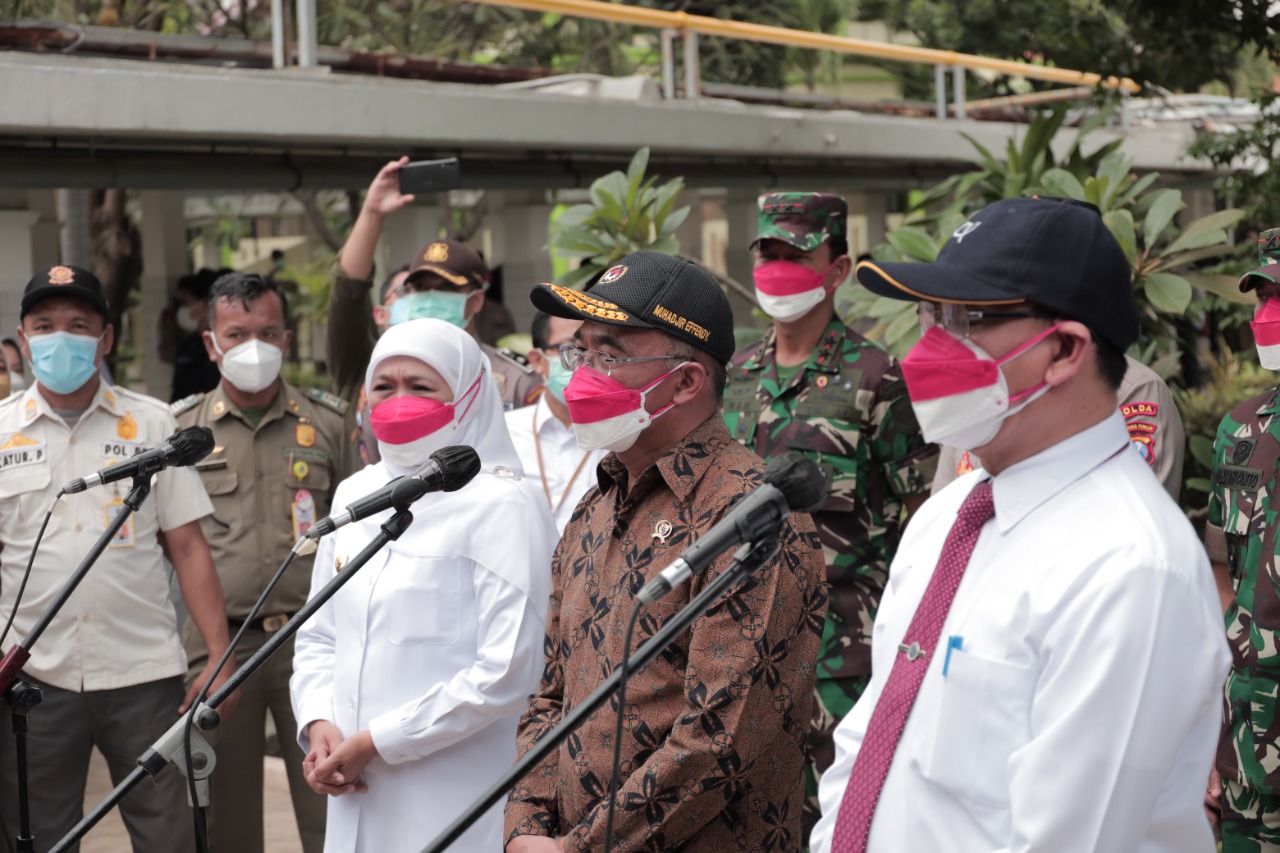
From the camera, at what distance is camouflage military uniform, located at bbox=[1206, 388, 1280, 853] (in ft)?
12.1

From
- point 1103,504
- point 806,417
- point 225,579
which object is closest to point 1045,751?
point 1103,504

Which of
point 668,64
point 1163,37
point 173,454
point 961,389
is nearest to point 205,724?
point 173,454

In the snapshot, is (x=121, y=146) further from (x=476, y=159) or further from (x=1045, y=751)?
(x=1045, y=751)

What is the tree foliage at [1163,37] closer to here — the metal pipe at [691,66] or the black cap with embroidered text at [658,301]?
the metal pipe at [691,66]

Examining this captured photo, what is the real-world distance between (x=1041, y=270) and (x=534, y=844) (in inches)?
61.7

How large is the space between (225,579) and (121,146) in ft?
13.1

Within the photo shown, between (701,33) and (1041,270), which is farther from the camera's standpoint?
(701,33)

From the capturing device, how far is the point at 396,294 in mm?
6285

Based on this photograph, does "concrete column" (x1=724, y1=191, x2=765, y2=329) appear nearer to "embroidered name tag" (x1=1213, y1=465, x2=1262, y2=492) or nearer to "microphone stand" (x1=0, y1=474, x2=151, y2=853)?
"embroidered name tag" (x1=1213, y1=465, x2=1262, y2=492)

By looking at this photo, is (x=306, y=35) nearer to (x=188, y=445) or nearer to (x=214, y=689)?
(x=214, y=689)

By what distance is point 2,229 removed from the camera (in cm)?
853

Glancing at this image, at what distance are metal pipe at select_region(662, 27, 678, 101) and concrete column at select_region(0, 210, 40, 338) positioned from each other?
16.0ft

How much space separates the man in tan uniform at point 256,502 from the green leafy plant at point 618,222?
56.3 inches

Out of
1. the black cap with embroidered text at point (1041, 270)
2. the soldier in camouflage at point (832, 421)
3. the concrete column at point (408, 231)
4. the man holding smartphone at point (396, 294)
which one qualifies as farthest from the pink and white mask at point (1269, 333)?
the concrete column at point (408, 231)
